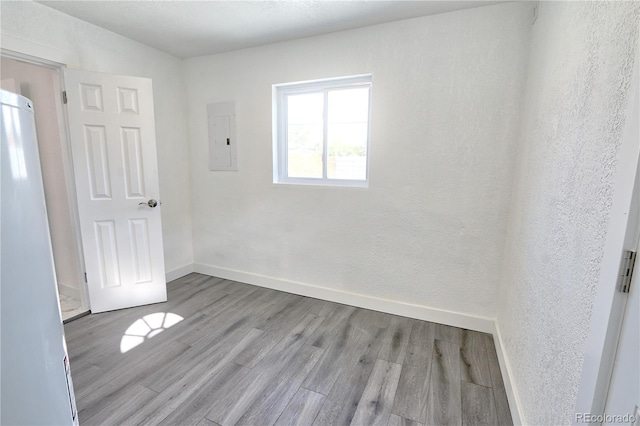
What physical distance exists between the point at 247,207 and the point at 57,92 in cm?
184

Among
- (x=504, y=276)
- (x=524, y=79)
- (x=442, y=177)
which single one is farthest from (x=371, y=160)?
(x=504, y=276)

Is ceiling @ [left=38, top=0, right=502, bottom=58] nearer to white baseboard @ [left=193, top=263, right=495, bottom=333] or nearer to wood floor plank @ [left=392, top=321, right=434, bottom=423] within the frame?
white baseboard @ [left=193, top=263, right=495, bottom=333]

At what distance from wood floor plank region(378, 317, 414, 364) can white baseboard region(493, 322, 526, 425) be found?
609 millimetres

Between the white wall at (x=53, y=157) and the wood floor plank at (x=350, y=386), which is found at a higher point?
the white wall at (x=53, y=157)

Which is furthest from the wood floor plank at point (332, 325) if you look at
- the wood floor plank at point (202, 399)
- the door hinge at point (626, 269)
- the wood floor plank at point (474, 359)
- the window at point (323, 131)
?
the door hinge at point (626, 269)

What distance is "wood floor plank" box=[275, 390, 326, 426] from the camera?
4.93 feet

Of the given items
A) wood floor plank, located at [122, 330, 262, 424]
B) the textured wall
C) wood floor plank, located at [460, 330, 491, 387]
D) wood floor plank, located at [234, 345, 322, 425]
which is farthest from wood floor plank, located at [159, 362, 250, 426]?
the textured wall

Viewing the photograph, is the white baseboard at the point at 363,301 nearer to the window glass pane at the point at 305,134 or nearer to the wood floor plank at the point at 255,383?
the wood floor plank at the point at 255,383

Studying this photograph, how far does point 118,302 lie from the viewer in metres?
2.63

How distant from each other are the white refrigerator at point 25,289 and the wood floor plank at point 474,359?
2.04 metres

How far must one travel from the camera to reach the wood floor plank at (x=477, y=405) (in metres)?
1.52

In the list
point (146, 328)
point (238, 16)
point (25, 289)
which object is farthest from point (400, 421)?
point (238, 16)

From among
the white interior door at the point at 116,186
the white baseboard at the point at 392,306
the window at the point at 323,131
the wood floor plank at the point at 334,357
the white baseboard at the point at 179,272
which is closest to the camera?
the wood floor plank at the point at 334,357

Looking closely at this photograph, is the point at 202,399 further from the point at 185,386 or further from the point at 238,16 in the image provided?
the point at 238,16
